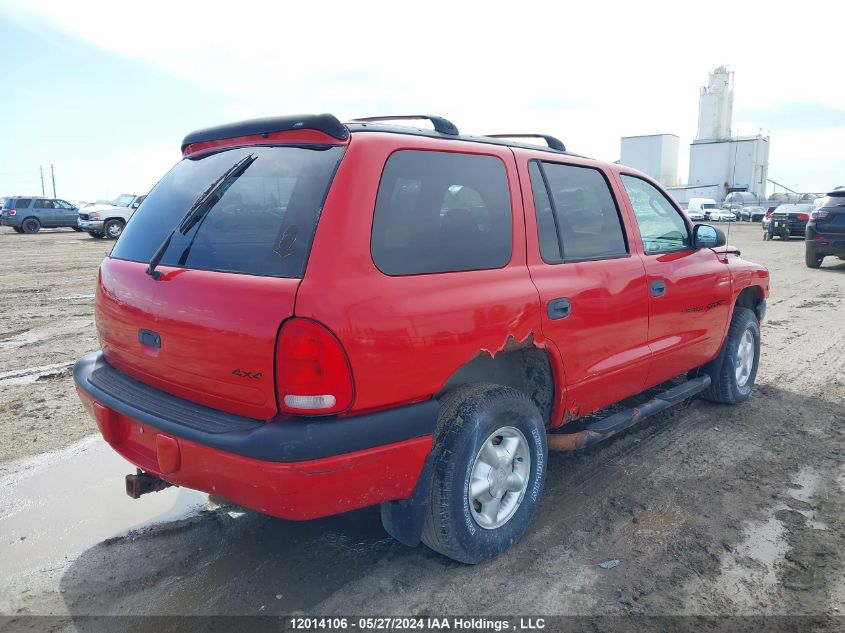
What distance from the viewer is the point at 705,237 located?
14.1ft

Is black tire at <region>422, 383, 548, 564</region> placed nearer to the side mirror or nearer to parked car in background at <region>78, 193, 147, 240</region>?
the side mirror

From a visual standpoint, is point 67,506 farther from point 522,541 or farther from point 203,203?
point 522,541

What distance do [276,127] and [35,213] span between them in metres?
31.3

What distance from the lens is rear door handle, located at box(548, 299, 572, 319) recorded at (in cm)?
305

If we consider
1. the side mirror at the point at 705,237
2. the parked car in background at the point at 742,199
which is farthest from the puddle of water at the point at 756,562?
the parked car in background at the point at 742,199

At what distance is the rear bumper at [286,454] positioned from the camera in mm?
2240

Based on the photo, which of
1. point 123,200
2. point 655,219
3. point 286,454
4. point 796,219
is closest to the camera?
point 286,454

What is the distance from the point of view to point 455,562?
9.54ft

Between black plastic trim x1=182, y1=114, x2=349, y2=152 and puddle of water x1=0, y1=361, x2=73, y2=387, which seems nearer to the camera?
black plastic trim x1=182, y1=114, x2=349, y2=152

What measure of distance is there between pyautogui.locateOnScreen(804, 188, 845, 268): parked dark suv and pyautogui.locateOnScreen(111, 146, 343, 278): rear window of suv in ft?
47.1

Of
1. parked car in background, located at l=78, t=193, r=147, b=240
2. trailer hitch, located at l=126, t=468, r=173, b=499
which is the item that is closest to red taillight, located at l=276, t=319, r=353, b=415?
trailer hitch, located at l=126, t=468, r=173, b=499

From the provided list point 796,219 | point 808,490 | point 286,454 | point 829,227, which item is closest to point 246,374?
point 286,454

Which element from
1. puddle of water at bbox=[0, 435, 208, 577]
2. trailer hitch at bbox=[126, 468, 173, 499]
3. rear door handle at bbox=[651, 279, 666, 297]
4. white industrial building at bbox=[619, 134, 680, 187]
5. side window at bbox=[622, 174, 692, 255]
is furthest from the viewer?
white industrial building at bbox=[619, 134, 680, 187]

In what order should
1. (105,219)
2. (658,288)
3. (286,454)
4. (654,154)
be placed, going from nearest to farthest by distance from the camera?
(286,454) < (658,288) < (105,219) < (654,154)
